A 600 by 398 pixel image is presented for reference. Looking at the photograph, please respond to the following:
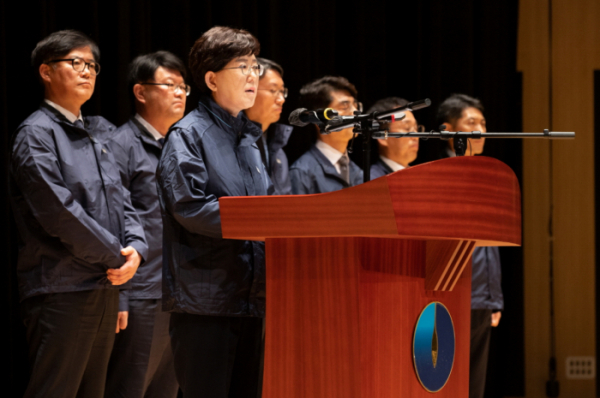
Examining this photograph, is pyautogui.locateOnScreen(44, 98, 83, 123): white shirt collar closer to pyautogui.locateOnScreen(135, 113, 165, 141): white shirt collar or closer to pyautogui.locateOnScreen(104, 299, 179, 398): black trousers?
pyautogui.locateOnScreen(135, 113, 165, 141): white shirt collar

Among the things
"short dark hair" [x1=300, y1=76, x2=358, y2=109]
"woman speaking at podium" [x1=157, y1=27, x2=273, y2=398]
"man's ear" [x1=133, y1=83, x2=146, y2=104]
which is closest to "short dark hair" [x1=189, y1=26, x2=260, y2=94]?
"woman speaking at podium" [x1=157, y1=27, x2=273, y2=398]

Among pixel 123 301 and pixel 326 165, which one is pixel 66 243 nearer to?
pixel 123 301

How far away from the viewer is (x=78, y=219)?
89.4 inches

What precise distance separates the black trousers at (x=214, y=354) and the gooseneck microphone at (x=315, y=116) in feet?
1.91

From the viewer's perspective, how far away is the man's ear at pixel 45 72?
257 cm

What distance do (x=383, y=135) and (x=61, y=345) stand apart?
127cm

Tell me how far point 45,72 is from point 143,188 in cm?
61

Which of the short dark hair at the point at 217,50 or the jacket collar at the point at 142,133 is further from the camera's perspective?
the jacket collar at the point at 142,133

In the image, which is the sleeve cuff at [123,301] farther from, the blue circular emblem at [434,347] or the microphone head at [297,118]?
the blue circular emblem at [434,347]

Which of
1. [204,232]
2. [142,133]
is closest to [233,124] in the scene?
[204,232]

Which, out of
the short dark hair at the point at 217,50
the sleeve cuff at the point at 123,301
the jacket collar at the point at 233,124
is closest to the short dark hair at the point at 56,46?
the short dark hair at the point at 217,50

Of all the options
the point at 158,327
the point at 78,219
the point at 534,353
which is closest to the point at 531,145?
the point at 534,353

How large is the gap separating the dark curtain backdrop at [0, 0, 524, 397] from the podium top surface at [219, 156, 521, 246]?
1.76 metres

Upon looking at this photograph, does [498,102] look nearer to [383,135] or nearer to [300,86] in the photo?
[300,86]
